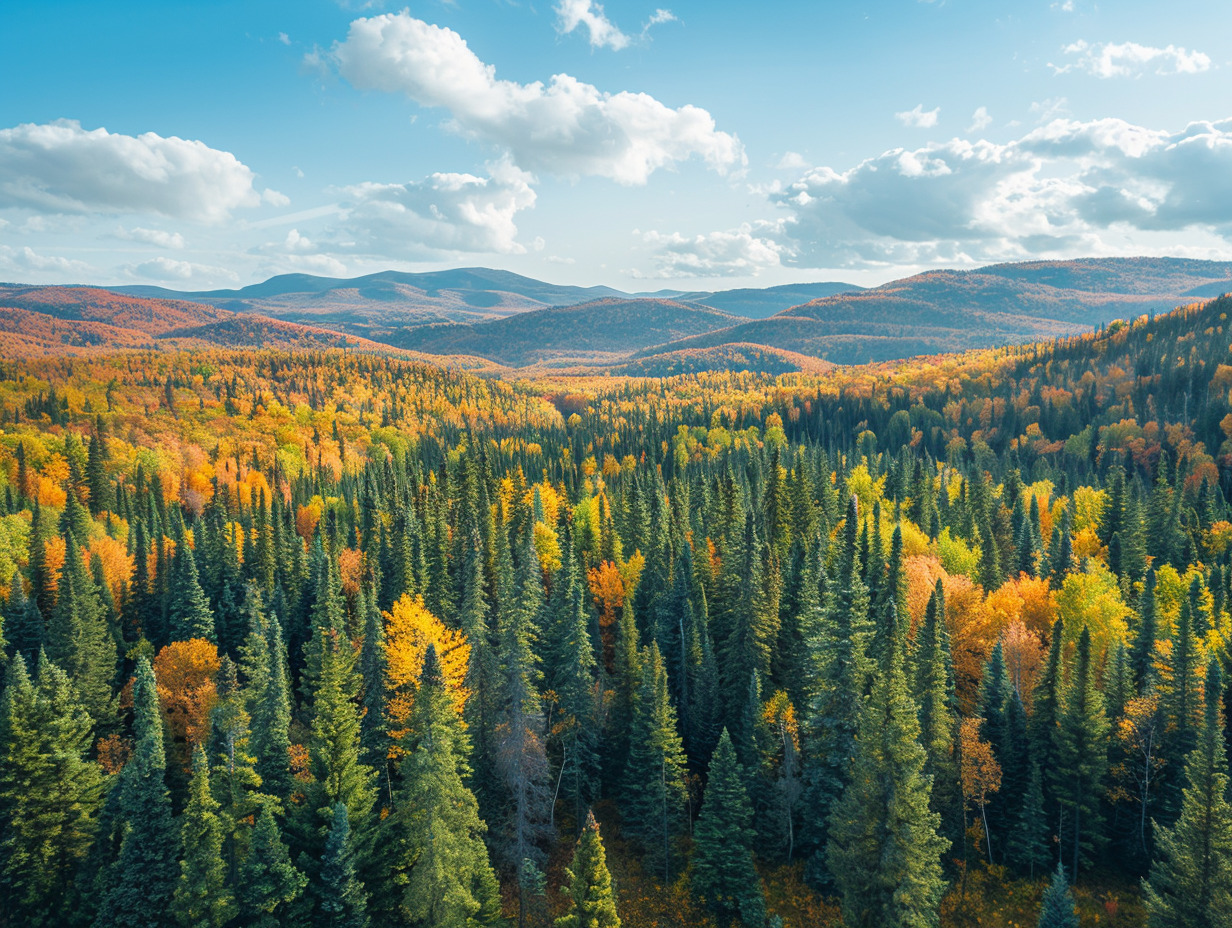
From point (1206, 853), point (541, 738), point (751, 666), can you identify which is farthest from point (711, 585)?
point (1206, 853)

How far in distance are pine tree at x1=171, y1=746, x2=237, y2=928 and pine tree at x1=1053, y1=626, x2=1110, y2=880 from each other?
4986cm

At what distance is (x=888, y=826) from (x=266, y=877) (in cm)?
3096

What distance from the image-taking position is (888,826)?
96.5 feet

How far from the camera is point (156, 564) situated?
73688 mm

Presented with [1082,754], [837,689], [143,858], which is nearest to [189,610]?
[143,858]

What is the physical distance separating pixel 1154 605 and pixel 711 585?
35.6 metres

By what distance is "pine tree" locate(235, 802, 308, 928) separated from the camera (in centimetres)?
3475

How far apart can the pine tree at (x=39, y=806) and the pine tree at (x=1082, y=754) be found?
62864mm

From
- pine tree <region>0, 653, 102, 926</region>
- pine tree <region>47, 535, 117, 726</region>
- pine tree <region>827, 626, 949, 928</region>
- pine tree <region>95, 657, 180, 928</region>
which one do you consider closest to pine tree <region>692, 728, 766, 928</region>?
pine tree <region>827, 626, 949, 928</region>

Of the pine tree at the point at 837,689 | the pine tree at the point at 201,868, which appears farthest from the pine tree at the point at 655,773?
the pine tree at the point at 201,868

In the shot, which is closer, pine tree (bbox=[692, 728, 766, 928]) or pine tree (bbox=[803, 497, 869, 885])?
pine tree (bbox=[803, 497, 869, 885])

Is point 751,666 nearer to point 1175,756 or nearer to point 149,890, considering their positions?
point 1175,756

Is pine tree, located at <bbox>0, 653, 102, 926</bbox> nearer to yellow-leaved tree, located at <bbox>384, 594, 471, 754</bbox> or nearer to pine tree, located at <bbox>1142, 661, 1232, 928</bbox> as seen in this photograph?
yellow-leaved tree, located at <bbox>384, 594, 471, 754</bbox>

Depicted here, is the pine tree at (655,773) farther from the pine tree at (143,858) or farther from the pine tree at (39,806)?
the pine tree at (39,806)
